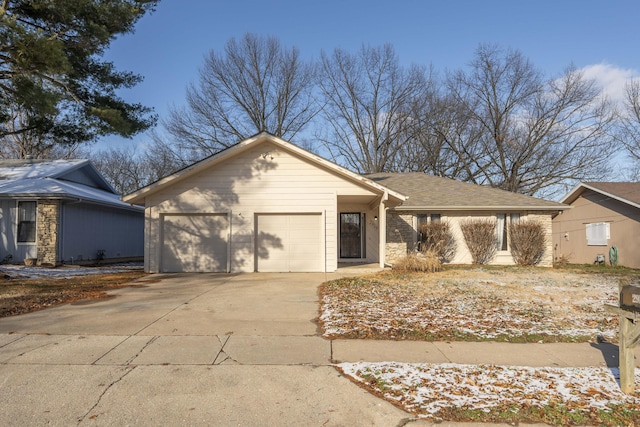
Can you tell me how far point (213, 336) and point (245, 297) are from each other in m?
3.07

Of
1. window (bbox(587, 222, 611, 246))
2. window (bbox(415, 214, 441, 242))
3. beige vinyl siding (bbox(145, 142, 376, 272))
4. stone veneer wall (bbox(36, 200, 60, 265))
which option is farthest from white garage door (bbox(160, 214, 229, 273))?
window (bbox(587, 222, 611, 246))

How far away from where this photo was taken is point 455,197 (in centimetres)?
1727

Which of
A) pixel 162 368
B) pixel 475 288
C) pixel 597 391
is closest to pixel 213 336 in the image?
pixel 162 368

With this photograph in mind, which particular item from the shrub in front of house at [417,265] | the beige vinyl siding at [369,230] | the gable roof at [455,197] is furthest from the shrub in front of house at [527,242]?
the beige vinyl siding at [369,230]

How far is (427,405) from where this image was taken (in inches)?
144

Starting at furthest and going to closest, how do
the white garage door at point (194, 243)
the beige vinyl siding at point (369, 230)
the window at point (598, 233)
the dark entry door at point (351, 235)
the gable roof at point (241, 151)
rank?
the window at point (598, 233), the dark entry door at point (351, 235), the beige vinyl siding at point (369, 230), the white garage door at point (194, 243), the gable roof at point (241, 151)

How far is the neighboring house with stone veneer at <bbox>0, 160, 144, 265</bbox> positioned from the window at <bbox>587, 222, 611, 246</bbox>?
22.1m

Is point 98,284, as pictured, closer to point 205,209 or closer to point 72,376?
point 205,209

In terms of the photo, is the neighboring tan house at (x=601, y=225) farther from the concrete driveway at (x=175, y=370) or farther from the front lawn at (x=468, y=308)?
the concrete driveway at (x=175, y=370)

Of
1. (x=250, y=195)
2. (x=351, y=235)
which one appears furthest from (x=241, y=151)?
(x=351, y=235)

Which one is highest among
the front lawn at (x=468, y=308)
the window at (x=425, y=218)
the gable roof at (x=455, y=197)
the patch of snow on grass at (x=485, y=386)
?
the gable roof at (x=455, y=197)

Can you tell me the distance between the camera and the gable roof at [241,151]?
12867mm

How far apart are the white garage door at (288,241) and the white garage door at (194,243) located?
1266mm

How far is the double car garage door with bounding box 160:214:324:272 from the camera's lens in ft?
44.4
